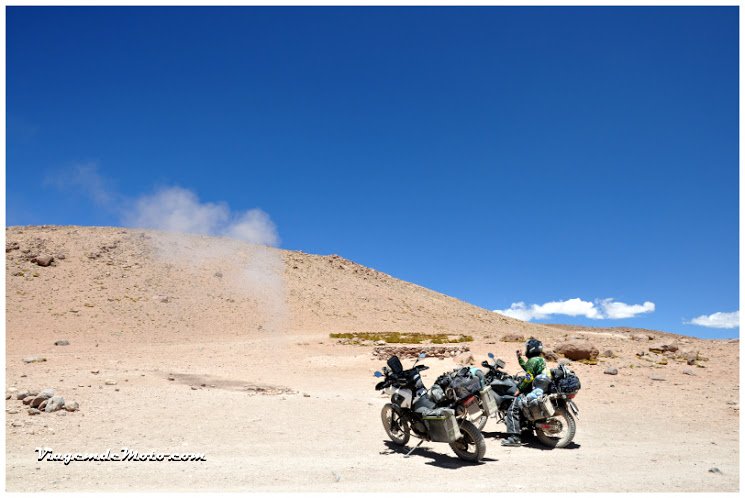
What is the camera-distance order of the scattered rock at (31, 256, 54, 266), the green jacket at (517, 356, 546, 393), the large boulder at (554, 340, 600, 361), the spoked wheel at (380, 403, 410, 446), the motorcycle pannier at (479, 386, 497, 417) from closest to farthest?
the motorcycle pannier at (479, 386, 497, 417), the spoked wheel at (380, 403, 410, 446), the green jacket at (517, 356, 546, 393), the large boulder at (554, 340, 600, 361), the scattered rock at (31, 256, 54, 266)

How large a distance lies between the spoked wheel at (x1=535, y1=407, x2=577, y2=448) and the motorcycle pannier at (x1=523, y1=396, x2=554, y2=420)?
21cm

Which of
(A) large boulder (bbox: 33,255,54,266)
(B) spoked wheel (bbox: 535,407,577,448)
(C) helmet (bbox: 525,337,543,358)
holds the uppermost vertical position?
(A) large boulder (bbox: 33,255,54,266)

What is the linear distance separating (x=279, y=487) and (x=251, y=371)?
665 inches

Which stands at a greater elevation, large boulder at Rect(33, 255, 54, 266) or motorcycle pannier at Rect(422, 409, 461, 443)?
large boulder at Rect(33, 255, 54, 266)

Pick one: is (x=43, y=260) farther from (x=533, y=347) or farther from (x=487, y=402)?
(x=487, y=402)

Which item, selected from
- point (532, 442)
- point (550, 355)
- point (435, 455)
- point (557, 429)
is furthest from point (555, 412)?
point (550, 355)

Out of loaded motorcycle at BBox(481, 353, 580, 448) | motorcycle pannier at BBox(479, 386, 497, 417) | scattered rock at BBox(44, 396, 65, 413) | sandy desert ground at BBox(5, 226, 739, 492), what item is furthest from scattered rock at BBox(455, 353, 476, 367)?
scattered rock at BBox(44, 396, 65, 413)

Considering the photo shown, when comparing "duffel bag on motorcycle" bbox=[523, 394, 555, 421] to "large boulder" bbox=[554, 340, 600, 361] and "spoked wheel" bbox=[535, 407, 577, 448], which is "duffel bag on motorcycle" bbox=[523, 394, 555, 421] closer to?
"spoked wheel" bbox=[535, 407, 577, 448]

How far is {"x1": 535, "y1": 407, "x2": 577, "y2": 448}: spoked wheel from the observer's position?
912 cm

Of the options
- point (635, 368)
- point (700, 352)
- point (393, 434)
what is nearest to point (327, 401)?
point (393, 434)

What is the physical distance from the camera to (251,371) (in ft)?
74.2

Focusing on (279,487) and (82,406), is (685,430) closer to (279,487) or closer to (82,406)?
(279,487)

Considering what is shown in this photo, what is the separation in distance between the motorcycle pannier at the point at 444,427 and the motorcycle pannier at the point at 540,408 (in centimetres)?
206

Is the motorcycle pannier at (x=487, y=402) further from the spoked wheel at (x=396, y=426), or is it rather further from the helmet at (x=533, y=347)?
the helmet at (x=533, y=347)
